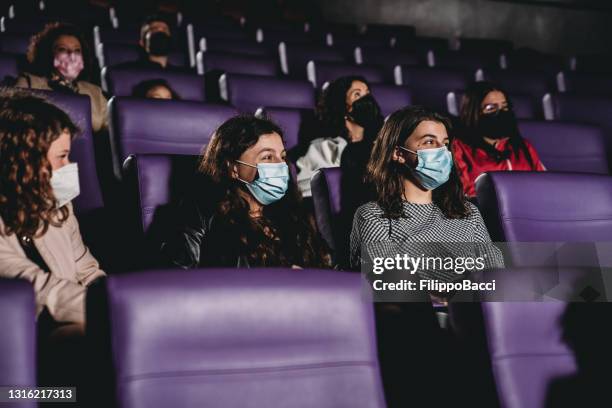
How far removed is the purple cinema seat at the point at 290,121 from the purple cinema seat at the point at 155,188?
446 mm

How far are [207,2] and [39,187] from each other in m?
2.94

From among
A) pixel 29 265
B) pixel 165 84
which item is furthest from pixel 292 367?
pixel 165 84

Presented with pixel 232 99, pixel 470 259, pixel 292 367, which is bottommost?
pixel 292 367

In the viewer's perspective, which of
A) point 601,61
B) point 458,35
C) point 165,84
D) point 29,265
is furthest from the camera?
point 458,35

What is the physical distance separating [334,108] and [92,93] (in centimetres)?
52

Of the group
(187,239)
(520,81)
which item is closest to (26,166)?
(187,239)

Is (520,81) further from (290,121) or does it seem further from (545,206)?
(545,206)

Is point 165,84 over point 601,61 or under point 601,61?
under

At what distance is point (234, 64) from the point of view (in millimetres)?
1990

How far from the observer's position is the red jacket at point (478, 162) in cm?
132

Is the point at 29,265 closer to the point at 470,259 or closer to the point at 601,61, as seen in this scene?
the point at 470,259

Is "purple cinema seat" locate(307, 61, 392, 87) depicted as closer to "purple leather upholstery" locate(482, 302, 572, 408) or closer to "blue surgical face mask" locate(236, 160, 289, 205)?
"blue surgical face mask" locate(236, 160, 289, 205)

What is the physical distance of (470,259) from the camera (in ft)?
3.15

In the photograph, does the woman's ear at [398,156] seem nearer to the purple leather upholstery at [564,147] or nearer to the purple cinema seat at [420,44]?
the purple leather upholstery at [564,147]
